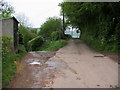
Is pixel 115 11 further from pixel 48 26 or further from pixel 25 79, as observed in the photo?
pixel 48 26

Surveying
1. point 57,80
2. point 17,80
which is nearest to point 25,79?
point 17,80

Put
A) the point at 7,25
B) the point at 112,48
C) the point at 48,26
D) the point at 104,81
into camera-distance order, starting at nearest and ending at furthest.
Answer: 1. the point at 104,81
2. the point at 7,25
3. the point at 112,48
4. the point at 48,26

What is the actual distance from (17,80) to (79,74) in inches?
96.6

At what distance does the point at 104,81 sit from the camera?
12.9ft

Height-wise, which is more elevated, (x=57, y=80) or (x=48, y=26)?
(x=48, y=26)

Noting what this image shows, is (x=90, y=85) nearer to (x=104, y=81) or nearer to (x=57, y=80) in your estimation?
(x=104, y=81)

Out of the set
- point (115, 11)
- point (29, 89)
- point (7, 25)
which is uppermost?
point (115, 11)

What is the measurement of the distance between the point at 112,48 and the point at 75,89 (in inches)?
268

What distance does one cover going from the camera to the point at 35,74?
15.3 feet

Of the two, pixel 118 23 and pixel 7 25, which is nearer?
pixel 7 25

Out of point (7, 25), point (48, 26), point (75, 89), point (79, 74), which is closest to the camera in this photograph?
point (75, 89)

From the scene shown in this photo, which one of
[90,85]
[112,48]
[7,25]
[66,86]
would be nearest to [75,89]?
[66,86]

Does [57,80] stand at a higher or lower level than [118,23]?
lower

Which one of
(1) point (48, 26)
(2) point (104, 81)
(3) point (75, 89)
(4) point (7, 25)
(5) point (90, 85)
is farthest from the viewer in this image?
(1) point (48, 26)
